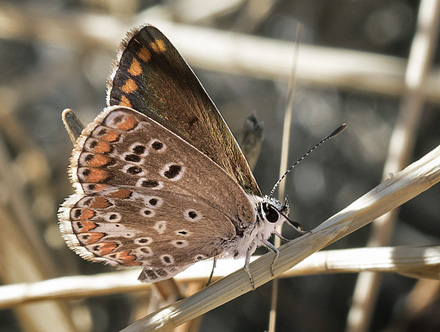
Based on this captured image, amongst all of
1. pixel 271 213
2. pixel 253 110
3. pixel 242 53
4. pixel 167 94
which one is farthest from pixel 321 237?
pixel 253 110

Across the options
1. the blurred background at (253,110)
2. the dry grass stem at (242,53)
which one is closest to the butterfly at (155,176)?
the blurred background at (253,110)

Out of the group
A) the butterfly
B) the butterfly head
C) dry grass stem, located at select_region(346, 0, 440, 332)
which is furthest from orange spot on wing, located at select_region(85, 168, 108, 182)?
dry grass stem, located at select_region(346, 0, 440, 332)

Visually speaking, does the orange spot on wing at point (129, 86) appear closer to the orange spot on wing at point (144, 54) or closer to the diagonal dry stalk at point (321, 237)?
the orange spot on wing at point (144, 54)

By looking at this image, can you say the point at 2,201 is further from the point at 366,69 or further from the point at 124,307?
the point at 366,69

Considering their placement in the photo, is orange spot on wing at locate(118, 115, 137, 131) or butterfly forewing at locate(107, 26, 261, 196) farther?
butterfly forewing at locate(107, 26, 261, 196)

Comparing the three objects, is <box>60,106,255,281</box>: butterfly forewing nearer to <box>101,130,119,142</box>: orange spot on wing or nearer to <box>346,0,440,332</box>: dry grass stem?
<box>101,130,119,142</box>: orange spot on wing

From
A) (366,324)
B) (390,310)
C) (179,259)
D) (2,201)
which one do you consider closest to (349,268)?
(179,259)
